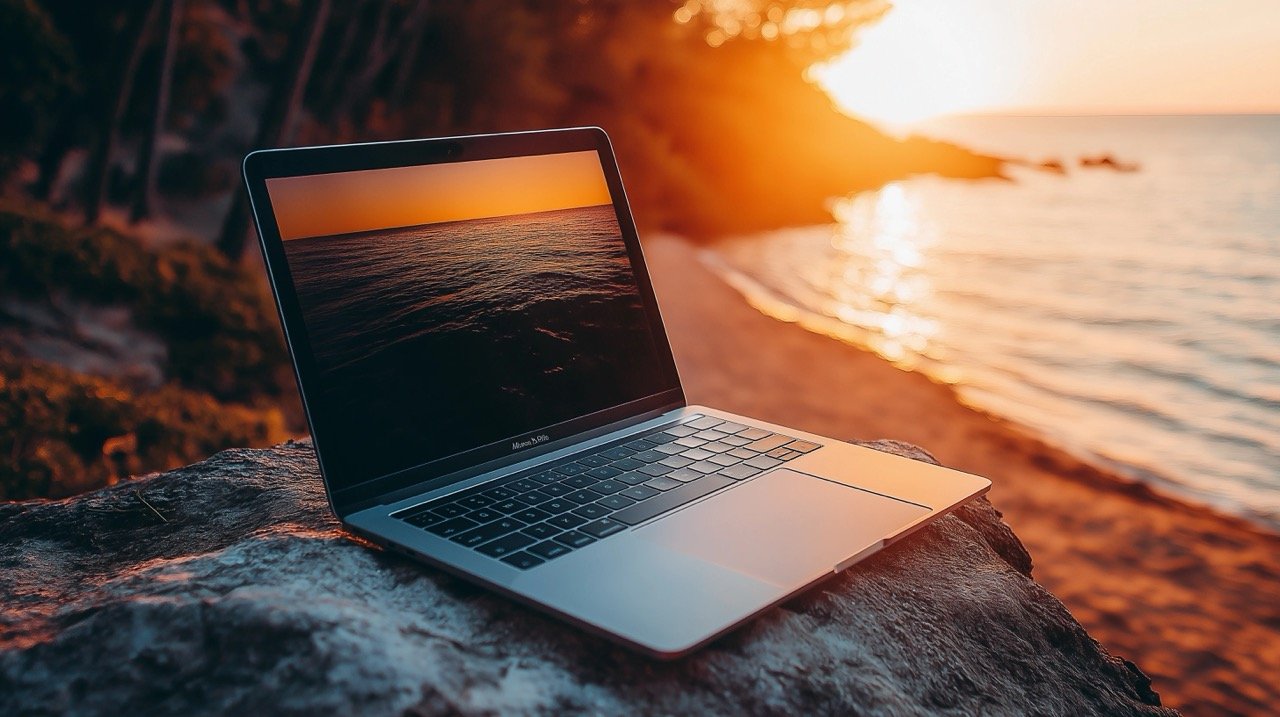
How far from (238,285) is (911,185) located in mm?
45875

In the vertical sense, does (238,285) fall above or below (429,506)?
above

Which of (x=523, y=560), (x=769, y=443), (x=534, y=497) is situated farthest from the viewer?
(x=769, y=443)

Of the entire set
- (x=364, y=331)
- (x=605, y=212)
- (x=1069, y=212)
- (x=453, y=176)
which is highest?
(x=453, y=176)

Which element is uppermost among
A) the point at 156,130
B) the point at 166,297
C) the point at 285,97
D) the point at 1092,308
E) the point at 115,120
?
the point at 115,120

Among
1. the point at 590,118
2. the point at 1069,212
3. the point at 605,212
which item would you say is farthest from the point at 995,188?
the point at 605,212

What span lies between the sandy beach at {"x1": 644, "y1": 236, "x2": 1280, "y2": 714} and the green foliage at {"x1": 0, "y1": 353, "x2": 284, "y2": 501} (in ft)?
16.3

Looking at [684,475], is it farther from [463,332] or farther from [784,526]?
[463,332]

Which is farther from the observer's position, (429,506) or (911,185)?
(911,185)

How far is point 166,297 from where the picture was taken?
7039 millimetres

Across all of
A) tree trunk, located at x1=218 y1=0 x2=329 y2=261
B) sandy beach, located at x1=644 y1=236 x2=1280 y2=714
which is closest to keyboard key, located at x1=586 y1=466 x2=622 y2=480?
sandy beach, located at x1=644 y1=236 x2=1280 y2=714

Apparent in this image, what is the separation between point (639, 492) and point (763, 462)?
0.41 m

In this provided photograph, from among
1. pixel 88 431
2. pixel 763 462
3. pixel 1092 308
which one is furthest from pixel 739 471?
pixel 1092 308

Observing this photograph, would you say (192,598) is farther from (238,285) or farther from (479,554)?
(238,285)

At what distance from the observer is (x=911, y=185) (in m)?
48.6
